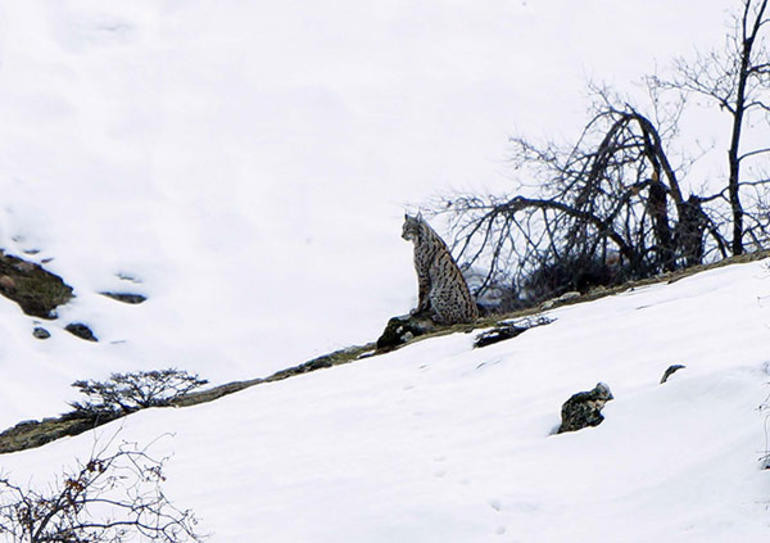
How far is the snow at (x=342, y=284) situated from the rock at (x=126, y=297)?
0.29 metres

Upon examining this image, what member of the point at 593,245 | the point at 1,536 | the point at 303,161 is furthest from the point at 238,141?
the point at 1,536

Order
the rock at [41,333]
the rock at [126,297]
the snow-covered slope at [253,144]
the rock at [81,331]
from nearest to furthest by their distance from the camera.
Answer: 1. the rock at [41,333]
2. the rock at [81,331]
3. the snow-covered slope at [253,144]
4. the rock at [126,297]

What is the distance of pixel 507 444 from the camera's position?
24.7ft

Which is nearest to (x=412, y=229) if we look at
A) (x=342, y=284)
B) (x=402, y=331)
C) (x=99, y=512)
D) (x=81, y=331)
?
(x=402, y=331)

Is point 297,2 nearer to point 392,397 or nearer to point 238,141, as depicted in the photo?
point 238,141

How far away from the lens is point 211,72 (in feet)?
115

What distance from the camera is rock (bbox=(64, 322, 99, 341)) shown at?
20781 millimetres

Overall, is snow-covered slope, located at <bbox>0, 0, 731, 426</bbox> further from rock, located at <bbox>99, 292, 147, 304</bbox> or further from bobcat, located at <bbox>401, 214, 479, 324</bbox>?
bobcat, located at <bbox>401, 214, 479, 324</bbox>

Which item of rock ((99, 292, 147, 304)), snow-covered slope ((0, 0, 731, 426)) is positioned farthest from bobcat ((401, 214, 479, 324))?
rock ((99, 292, 147, 304))

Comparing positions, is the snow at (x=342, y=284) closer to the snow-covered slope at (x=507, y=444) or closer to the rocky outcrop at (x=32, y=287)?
the snow-covered slope at (x=507, y=444)

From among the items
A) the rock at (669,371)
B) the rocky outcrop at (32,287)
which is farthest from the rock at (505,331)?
the rocky outcrop at (32,287)

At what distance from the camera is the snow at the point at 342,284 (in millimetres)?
6656

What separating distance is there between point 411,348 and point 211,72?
24748mm

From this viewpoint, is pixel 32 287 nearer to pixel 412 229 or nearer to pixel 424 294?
pixel 412 229
